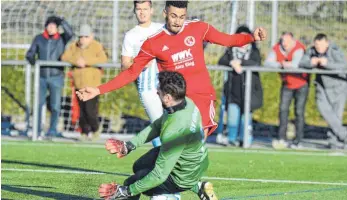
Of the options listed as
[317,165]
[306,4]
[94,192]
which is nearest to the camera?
[94,192]

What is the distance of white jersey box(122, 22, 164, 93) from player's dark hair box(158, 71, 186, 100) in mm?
3563

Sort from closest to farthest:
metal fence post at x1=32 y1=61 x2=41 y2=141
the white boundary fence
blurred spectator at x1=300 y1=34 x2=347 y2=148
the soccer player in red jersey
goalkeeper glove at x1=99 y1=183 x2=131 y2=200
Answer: goalkeeper glove at x1=99 y1=183 x2=131 y2=200 < the soccer player in red jersey < blurred spectator at x1=300 y1=34 x2=347 y2=148 < the white boundary fence < metal fence post at x1=32 y1=61 x2=41 y2=141

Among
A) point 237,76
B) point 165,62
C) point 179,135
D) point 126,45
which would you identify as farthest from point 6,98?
point 179,135

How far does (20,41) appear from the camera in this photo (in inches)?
824

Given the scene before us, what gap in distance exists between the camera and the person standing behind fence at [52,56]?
18.7 metres

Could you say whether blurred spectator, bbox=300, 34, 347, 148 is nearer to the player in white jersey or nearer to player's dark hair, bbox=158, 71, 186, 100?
the player in white jersey

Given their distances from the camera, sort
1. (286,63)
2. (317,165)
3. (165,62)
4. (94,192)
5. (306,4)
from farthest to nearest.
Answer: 1. (306,4)
2. (286,63)
3. (317,165)
4. (94,192)
5. (165,62)

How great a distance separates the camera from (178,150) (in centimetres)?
808

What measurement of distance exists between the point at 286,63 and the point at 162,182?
9.97 m

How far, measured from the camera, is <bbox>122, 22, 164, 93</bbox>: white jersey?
11.7m

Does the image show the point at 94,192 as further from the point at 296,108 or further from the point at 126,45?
the point at 296,108

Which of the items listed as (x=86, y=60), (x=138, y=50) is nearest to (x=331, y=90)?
(x=86, y=60)

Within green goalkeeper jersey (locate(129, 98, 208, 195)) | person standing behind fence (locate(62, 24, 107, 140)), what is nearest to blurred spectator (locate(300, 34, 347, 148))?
person standing behind fence (locate(62, 24, 107, 140))

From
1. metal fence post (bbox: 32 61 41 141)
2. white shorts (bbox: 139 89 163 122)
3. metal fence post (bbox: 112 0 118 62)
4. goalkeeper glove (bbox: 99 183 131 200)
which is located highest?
metal fence post (bbox: 112 0 118 62)
